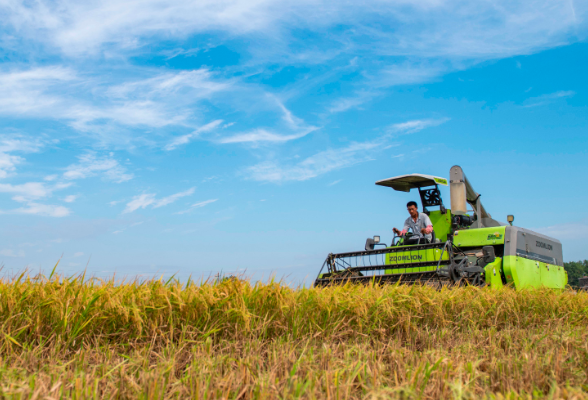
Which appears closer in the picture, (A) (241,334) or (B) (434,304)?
(A) (241,334)

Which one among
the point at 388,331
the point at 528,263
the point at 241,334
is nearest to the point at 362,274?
the point at 528,263

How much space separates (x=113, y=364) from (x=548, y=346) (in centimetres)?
359

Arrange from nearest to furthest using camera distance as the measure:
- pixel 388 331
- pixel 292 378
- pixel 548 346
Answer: pixel 292 378 < pixel 548 346 < pixel 388 331

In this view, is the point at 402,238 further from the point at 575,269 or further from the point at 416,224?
the point at 575,269

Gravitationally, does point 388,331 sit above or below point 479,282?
below

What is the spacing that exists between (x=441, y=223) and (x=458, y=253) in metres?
1.80

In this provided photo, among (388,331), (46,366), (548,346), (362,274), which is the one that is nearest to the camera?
(46,366)

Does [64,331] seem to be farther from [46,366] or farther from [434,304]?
[434,304]

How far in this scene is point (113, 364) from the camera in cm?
310

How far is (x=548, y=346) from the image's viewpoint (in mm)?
4066

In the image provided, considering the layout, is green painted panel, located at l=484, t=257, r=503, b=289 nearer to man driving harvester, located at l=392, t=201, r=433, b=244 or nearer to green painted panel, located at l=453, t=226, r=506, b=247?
green painted panel, located at l=453, t=226, r=506, b=247

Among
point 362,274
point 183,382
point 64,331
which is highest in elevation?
point 362,274

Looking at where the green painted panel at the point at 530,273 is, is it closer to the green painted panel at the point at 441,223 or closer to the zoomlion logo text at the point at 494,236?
the zoomlion logo text at the point at 494,236

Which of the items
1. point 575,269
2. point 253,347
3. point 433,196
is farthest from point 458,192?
point 575,269
